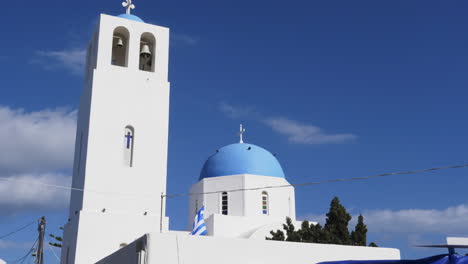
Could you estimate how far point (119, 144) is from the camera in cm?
1675

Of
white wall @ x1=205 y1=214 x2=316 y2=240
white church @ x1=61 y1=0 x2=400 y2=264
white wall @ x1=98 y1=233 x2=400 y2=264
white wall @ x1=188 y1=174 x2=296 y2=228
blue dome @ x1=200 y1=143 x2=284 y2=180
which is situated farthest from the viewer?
blue dome @ x1=200 y1=143 x2=284 y2=180

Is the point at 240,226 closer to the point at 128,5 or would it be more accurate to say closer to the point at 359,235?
the point at 359,235

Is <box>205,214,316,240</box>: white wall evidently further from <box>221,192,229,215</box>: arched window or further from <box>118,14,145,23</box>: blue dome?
<box>118,14,145,23</box>: blue dome

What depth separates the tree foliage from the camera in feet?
61.3

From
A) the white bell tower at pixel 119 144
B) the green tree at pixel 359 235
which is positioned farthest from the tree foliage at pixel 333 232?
the white bell tower at pixel 119 144

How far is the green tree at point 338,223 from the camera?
19047 mm

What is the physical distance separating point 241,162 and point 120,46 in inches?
303

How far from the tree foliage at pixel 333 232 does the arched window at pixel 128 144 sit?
5724 mm

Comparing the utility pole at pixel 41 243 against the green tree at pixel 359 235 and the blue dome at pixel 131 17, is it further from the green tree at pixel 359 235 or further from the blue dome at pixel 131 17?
the green tree at pixel 359 235

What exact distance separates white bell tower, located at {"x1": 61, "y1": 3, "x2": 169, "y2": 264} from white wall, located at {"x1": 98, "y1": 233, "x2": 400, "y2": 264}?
438 centimetres

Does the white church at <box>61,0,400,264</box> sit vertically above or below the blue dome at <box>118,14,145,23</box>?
below

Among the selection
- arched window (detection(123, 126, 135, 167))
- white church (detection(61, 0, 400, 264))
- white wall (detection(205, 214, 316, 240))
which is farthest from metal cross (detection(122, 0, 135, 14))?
white wall (detection(205, 214, 316, 240))

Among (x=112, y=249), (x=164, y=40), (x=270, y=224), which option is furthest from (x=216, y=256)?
(x=270, y=224)

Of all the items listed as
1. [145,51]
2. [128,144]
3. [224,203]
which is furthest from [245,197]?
[145,51]
